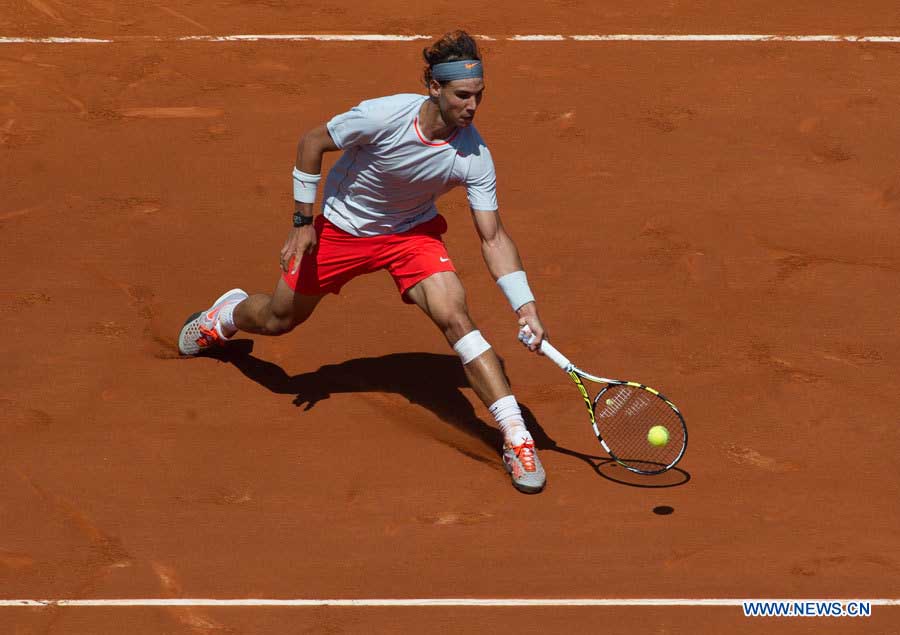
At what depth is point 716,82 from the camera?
35.3 ft

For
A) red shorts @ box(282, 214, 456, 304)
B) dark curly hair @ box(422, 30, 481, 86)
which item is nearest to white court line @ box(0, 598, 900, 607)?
red shorts @ box(282, 214, 456, 304)

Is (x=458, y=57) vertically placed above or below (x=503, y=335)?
above

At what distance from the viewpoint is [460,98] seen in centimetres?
701

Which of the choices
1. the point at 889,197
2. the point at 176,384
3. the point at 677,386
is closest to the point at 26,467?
Answer: the point at 176,384

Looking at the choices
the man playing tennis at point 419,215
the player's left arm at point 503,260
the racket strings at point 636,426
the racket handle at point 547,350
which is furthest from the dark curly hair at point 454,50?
the racket strings at point 636,426

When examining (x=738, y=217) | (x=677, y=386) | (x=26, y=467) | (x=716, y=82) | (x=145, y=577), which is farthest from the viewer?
(x=716, y=82)

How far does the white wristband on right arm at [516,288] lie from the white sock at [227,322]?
1.60 metres

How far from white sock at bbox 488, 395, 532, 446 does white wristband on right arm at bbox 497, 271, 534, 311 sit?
46 cm

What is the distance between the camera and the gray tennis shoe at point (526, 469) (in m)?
7.35

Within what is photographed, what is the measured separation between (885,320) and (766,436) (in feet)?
4.55

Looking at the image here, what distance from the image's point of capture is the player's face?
698cm

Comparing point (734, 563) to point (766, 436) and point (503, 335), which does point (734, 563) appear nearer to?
point (766, 436)

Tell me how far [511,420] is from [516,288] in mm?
643

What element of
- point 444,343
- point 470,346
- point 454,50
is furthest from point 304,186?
point 444,343
